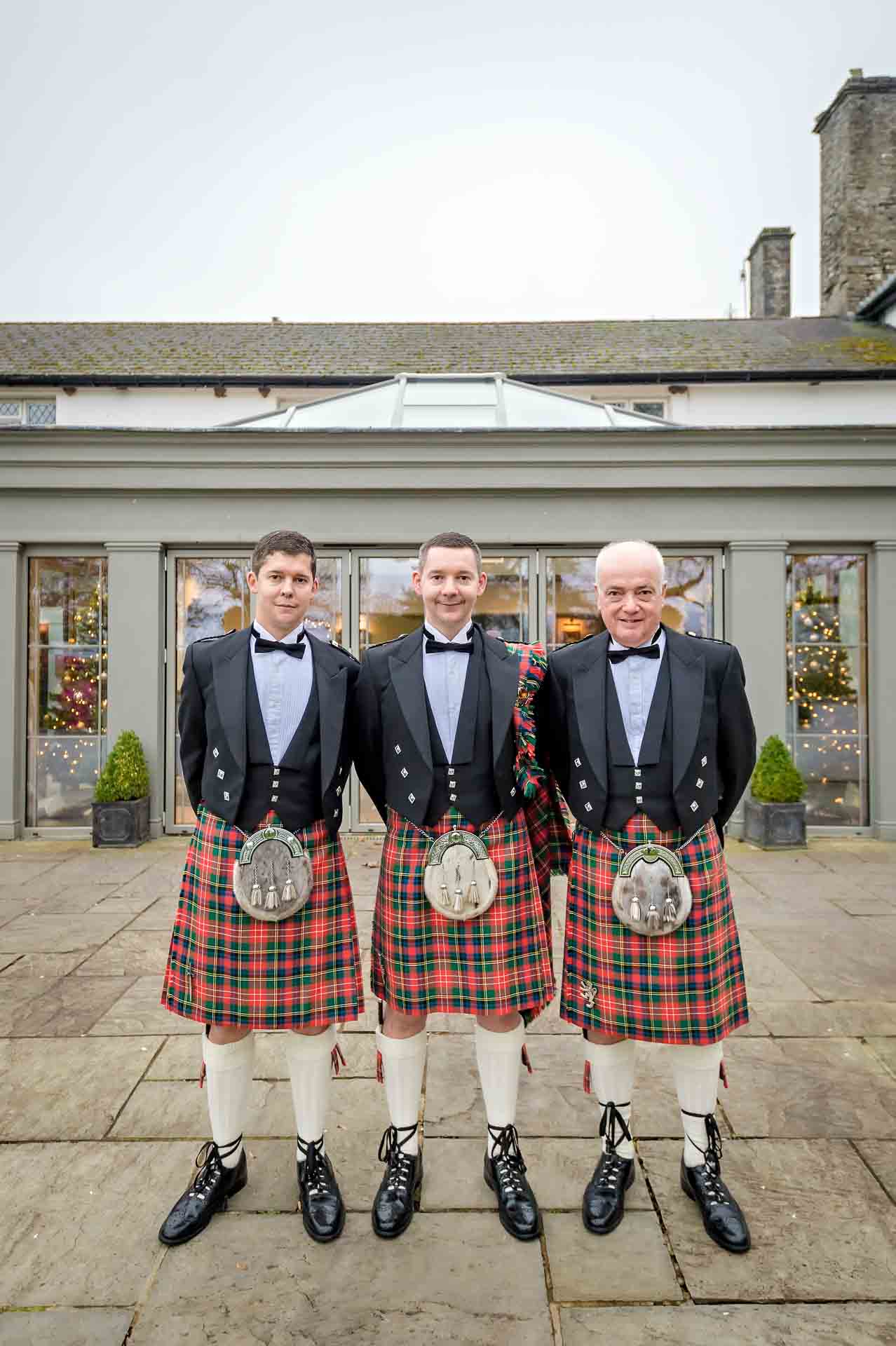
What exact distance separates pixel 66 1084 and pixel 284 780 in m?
1.67

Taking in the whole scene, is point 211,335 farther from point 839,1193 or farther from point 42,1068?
point 839,1193

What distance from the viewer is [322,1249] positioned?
1.96m

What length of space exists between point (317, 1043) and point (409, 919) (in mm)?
460

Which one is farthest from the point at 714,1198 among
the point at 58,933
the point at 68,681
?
the point at 68,681

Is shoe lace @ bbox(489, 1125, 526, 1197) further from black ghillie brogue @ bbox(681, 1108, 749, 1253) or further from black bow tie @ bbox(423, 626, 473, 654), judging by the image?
black bow tie @ bbox(423, 626, 473, 654)

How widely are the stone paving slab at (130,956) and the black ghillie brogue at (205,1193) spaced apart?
1.64m

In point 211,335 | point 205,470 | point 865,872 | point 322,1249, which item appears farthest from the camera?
point 211,335

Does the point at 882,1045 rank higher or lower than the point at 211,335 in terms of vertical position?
lower

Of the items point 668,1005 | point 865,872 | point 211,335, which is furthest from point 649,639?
point 211,335

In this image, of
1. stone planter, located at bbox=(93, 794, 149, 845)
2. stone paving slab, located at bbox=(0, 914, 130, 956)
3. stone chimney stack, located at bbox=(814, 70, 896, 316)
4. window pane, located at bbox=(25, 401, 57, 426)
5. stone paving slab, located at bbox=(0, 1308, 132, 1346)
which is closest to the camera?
stone paving slab, located at bbox=(0, 1308, 132, 1346)

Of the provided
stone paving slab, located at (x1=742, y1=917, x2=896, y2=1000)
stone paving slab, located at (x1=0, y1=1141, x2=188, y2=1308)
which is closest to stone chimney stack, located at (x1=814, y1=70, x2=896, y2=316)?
stone paving slab, located at (x1=742, y1=917, x2=896, y2=1000)

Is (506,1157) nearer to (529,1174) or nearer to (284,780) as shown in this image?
(529,1174)

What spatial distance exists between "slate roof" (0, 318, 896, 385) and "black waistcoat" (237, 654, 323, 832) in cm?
802

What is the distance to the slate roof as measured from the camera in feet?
30.8
